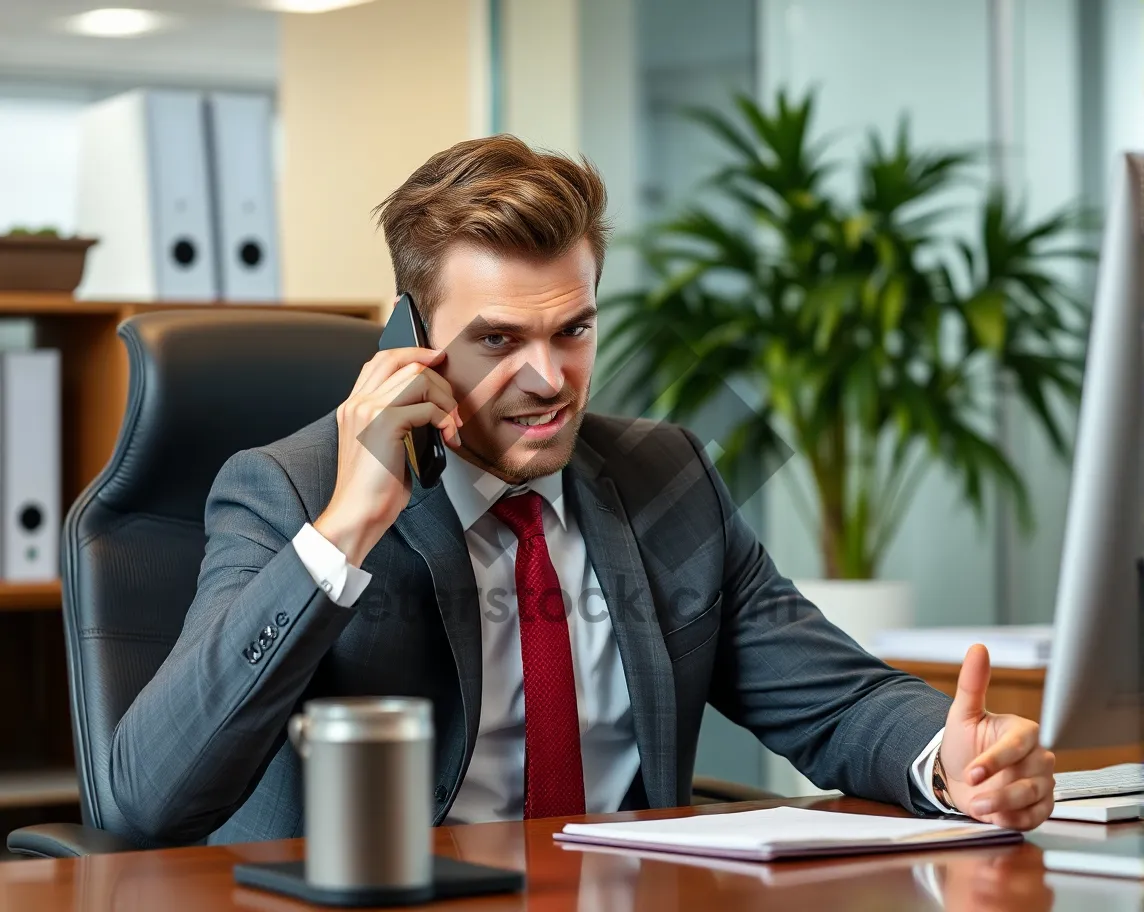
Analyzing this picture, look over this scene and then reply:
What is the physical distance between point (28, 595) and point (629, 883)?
1.85m

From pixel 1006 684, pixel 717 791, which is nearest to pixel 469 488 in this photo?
pixel 717 791

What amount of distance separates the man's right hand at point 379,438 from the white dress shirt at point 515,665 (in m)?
0.12

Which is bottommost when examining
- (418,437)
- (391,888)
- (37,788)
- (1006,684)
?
(37,788)

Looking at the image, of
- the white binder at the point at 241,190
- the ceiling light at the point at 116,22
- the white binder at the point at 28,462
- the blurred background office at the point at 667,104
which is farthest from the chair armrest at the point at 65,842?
the ceiling light at the point at 116,22

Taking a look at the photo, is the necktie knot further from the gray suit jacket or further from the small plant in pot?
the small plant in pot

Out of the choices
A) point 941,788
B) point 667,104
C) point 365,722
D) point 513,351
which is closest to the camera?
point 365,722

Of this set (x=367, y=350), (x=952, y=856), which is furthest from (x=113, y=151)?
(x=952, y=856)

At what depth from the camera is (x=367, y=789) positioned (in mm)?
858

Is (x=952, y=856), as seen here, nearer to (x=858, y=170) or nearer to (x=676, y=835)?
(x=676, y=835)

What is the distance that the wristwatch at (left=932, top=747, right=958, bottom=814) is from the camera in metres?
1.30

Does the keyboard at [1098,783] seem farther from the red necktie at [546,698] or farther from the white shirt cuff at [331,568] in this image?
the white shirt cuff at [331,568]

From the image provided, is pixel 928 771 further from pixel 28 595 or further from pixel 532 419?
pixel 28 595

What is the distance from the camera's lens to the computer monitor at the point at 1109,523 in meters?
0.97

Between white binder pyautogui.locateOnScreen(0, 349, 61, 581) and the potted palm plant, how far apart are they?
1.10 m
